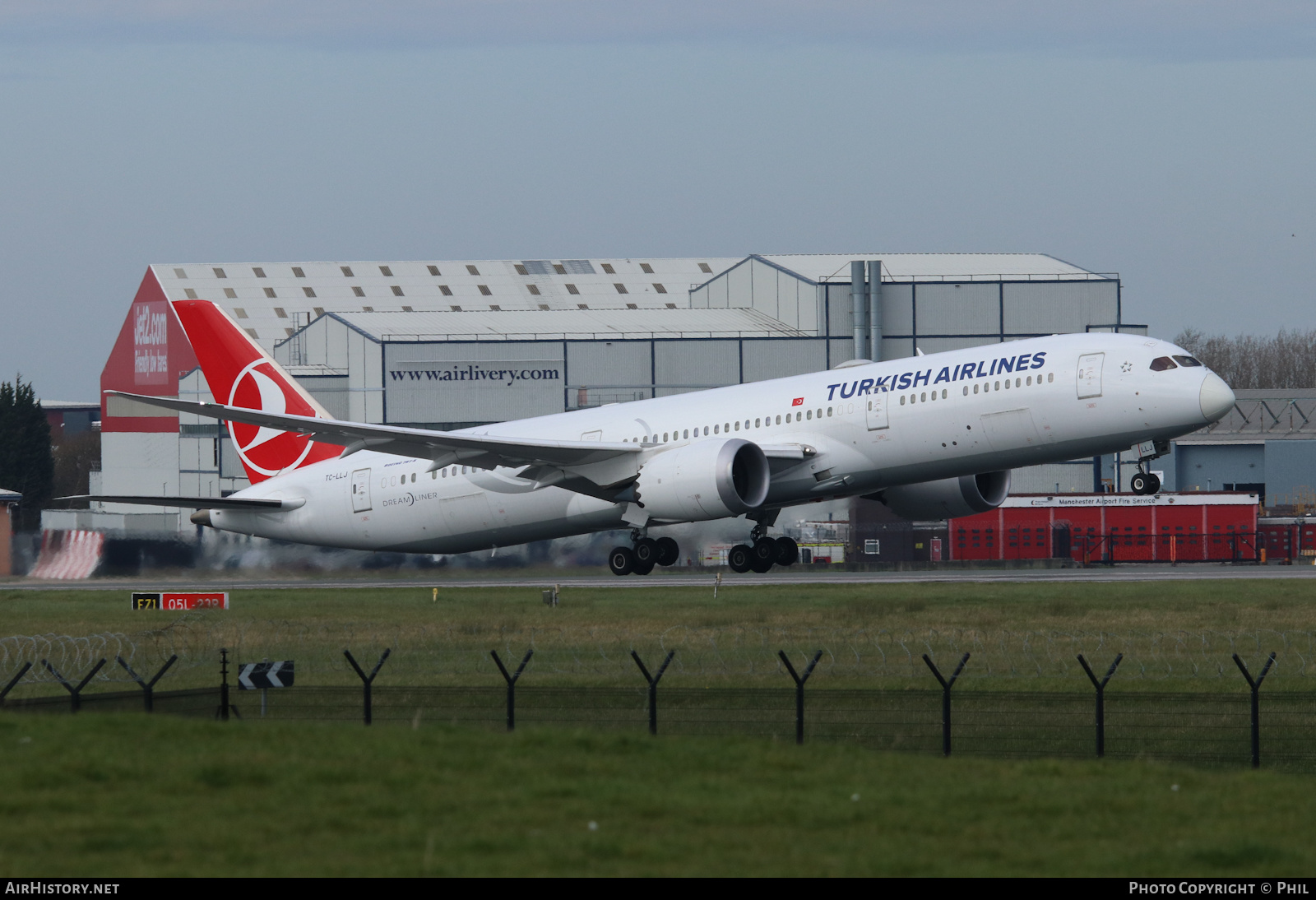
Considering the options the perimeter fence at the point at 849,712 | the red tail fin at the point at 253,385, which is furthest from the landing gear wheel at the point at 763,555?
the perimeter fence at the point at 849,712

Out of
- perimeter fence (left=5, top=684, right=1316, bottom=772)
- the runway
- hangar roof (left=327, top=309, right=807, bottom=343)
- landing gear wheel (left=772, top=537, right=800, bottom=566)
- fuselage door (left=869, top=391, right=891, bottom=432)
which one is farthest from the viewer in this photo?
hangar roof (left=327, top=309, right=807, bottom=343)

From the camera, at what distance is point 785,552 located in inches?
1727

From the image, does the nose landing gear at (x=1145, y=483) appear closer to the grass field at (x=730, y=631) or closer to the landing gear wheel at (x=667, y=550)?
the grass field at (x=730, y=631)

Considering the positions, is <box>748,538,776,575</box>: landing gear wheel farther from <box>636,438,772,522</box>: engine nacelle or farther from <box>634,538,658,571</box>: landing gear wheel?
<box>636,438,772,522</box>: engine nacelle

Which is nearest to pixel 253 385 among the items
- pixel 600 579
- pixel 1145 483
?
pixel 600 579

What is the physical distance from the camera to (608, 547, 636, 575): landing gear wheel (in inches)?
1748

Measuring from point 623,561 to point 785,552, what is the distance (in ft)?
14.8

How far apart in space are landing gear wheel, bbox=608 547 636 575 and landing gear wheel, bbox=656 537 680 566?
0.75 m

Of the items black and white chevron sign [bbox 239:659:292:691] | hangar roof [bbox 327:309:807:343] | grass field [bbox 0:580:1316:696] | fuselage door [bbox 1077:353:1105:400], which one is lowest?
grass field [bbox 0:580:1316:696]

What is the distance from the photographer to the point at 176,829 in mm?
13625

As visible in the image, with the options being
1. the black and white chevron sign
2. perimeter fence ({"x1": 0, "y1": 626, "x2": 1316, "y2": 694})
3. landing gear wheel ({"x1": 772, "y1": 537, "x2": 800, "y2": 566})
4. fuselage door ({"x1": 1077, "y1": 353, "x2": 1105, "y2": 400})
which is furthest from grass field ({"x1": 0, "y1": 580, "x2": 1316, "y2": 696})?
the black and white chevron sign

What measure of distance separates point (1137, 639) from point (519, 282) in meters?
91.2

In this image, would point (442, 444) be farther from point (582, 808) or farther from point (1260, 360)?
point (1260, 360)
